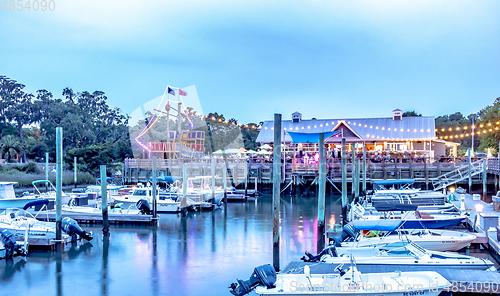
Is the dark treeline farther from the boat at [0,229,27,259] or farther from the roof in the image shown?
the boat at [0,229,27,259]

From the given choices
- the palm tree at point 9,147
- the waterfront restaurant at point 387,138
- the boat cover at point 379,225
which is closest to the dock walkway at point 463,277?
the boat cover at point 379,225

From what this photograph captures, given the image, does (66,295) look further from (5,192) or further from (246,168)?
(246,168)

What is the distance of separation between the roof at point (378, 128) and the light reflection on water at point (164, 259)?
21.0 metres

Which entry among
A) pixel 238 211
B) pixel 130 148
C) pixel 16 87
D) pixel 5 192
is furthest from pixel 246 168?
pixel 16 87

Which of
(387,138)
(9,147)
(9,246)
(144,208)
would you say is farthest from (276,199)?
(9,147)

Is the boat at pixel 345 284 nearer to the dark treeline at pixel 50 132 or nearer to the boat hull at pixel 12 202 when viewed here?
the boat hull at pixel 12 202

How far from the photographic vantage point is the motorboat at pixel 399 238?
41.5ft

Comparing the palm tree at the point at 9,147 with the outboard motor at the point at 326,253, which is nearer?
the outboard motor at the point at 326,253

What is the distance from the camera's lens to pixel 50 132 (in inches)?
2404

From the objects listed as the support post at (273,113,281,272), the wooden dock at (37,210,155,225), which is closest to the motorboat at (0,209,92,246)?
the wooden dock at (37,210,155,225)

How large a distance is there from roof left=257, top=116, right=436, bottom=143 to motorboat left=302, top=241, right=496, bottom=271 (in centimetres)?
2955

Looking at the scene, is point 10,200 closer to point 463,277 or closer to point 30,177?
point 30,177

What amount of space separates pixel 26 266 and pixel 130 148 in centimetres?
4158

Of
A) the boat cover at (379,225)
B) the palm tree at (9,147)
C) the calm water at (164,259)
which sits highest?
the palm tree at (9,147)
